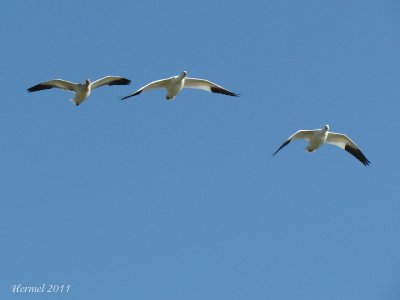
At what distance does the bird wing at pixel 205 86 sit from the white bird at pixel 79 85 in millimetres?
1764

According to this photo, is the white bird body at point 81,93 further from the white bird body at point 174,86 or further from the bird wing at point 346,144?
the bird wing at point 346,144

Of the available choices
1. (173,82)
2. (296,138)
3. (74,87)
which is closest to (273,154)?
(296,138)

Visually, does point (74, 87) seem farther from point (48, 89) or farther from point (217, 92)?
point (217, 92)

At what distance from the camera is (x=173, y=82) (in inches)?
1219

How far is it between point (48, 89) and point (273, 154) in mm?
7403

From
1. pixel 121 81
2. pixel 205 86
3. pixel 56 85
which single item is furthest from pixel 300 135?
pixel 56 85

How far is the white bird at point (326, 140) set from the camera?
30359mm

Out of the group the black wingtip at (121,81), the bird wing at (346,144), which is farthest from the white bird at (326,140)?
the black wingtip at (121,81)

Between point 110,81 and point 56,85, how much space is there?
1.56 meters

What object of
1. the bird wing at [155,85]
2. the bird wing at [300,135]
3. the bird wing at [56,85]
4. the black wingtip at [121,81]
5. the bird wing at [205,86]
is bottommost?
the bird wing at [300,135]

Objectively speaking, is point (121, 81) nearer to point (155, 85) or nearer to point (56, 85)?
point (155, 85)

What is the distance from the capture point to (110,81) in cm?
3170

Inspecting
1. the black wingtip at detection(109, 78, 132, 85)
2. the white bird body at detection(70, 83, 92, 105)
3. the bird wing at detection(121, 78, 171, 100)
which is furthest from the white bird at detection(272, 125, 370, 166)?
the white bird body at detection(70, 83, 92, 105)

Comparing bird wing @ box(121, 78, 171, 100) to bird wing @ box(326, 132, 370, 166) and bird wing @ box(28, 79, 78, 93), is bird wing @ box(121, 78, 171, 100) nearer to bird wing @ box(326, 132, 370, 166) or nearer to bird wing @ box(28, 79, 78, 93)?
bird wing @ box(28, 79, 78, 93)
